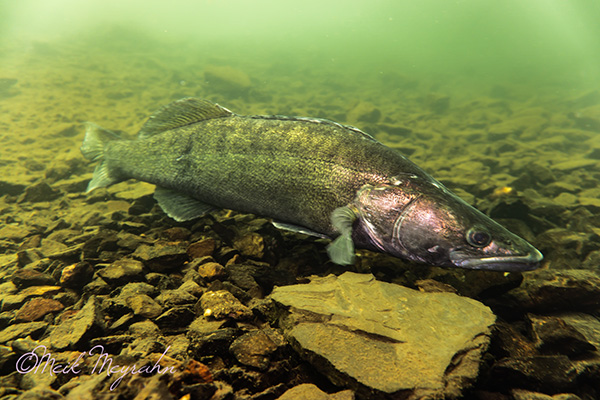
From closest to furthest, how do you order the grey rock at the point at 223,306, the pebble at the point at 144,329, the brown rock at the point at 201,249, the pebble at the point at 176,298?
1. the pebble at the point at 144,329
2. the grey rock at the point at 223,306
3. the pebble at the point at 176,298
4. the brown rock at the point at 201,249

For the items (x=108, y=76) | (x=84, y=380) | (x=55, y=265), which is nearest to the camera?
(x=84, y=380)

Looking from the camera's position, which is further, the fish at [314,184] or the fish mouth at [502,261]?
the fish at [314,184]

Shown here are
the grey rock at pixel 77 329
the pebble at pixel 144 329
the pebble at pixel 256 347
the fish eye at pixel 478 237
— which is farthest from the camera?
the fish eye at pixel 478 237

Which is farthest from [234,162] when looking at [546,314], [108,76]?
[108,76]

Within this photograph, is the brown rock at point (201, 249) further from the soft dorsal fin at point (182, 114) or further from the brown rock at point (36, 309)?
the soft dorsal fin at point (182, 114)

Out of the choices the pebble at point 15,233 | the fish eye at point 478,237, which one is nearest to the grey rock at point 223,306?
the fish eye at point 478,237

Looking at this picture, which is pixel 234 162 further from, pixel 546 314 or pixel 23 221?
pixel 23 221

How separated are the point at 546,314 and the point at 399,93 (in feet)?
79.4

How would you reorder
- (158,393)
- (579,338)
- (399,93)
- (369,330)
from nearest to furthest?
(158,393) → (369,330) → (579,338) → (399,93)

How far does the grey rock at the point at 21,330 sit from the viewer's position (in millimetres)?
1947

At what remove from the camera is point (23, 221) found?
14.0 ft

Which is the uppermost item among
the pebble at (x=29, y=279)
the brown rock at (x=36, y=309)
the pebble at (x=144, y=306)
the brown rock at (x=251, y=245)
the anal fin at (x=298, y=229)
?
the anal fin at (x=298, y=229)

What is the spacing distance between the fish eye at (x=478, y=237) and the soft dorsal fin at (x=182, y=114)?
2916mm
